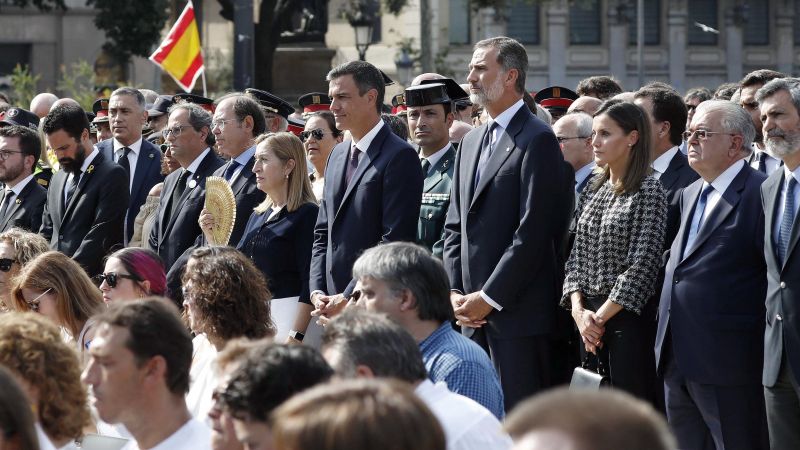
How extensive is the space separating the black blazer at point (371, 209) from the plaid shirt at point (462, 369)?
217cm

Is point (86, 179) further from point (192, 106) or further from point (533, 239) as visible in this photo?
point (533, 239)

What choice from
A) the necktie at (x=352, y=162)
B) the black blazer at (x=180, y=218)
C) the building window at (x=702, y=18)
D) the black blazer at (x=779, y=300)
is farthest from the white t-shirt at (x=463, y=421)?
the building window at (x=702, y=18)

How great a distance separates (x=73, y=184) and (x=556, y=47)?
40072 mm

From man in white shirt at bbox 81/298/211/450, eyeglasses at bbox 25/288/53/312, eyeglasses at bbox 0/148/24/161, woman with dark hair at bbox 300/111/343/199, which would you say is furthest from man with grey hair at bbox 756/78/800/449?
eyeglasses at bbox 0/148/24/161

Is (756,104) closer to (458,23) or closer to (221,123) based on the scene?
(221,123)

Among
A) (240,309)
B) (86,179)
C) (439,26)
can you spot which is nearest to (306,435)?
(240,309)

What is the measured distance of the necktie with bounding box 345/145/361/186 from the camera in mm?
8062

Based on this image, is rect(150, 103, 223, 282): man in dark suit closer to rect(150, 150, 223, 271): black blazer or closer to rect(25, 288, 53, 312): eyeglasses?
rect(150, 150, 223, 271): black blazer

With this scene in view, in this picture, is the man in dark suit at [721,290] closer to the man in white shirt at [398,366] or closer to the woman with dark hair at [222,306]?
the woman with dark hair at [222,306]

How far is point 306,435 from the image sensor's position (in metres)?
2.76

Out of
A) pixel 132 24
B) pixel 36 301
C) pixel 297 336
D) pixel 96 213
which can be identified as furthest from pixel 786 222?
pixel 132 24

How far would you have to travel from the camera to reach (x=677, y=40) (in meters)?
50.0

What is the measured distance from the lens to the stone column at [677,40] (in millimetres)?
49594

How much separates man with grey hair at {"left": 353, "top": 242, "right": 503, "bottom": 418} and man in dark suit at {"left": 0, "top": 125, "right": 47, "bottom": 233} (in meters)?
5.89
